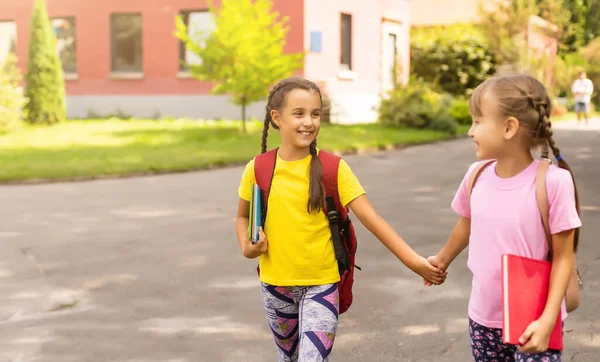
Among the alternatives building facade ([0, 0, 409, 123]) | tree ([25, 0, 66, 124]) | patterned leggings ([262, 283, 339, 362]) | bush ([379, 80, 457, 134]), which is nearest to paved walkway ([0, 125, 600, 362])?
patterned leggings ([262, 283, 339, 362])

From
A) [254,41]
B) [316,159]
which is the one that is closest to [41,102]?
[254,41]

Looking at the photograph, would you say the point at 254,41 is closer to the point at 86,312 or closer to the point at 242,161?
the point at 242,161

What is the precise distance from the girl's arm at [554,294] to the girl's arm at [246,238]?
1.16 meters

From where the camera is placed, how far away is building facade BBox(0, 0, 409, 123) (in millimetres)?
26547

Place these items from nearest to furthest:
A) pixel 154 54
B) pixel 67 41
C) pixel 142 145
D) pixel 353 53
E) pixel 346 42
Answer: pixel 142 145, pixel 154 54, pixel 346 42, pixel 353 53, pixel 67 41

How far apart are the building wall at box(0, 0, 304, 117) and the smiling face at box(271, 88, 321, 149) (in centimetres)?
2272

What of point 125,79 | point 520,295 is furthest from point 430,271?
point 125,79

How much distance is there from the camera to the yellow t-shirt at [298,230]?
11.3 feet

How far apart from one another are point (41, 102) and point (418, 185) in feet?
49.1

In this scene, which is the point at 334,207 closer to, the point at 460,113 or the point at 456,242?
the point at 456,242

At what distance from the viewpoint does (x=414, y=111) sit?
22.1 m

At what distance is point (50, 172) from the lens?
13.1 metres

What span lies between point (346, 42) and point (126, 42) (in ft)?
22.7

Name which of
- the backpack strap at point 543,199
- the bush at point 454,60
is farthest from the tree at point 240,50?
the backpack strap at point 543,199
